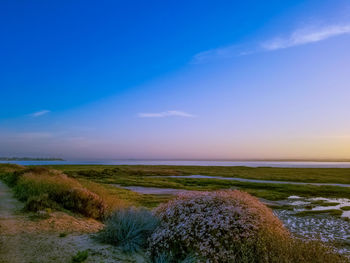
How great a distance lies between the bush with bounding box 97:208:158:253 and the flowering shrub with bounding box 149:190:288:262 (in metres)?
0.87

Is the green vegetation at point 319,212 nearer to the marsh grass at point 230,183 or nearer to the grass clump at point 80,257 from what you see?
the marsh grass at point 230,183

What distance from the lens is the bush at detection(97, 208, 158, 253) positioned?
293 inches

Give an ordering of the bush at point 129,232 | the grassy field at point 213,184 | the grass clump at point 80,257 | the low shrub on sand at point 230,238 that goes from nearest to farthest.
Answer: the low shrub on sand at point 230,238 < the grass clump at point 80,257 < the bush at point 129,232 < the grassy field at point 213,184

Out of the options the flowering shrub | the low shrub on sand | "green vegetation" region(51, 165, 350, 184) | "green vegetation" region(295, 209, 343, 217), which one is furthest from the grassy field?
the low shrub on sand

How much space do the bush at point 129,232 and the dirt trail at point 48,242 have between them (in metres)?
0.30

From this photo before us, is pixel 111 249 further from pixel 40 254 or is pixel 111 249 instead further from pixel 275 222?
pixel 275 222

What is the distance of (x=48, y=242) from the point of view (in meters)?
7.43

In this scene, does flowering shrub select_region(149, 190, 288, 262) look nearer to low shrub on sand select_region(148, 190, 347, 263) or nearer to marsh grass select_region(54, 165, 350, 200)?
low shrub on sand select_region(148, 190, 347, 263)

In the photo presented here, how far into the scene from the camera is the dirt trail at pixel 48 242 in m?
6.34

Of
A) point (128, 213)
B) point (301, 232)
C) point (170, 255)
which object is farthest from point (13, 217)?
point (301, 232)

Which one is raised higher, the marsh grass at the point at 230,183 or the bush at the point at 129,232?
the bush at the point at 129,232

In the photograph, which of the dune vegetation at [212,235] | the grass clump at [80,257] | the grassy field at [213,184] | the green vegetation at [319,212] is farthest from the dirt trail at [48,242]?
the green vegetation at [319,212]

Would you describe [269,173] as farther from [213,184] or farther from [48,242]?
[48,242]

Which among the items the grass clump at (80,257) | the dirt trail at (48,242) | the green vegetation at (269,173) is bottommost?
the green vegetation at (269,173)
